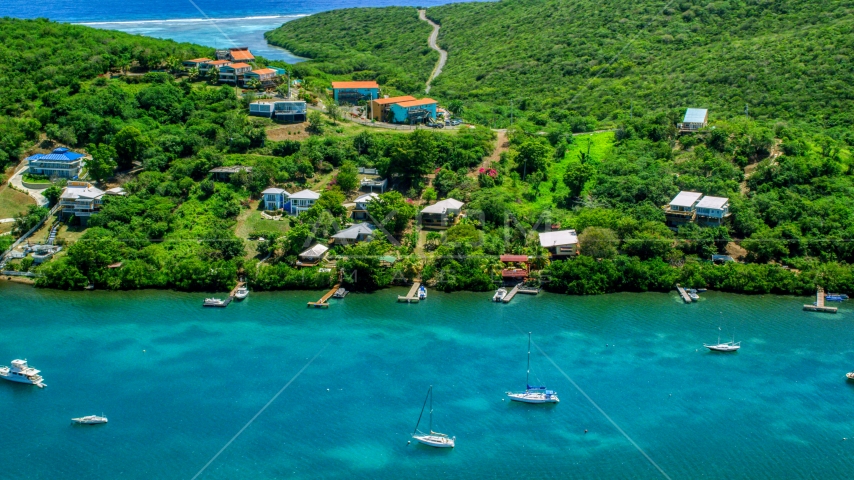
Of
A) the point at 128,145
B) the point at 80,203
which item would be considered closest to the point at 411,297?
the point at 80,203

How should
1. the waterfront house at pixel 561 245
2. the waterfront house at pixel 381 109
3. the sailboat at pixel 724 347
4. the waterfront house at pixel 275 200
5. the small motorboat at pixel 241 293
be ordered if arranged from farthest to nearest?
the waterfront house at pixel 381 109, the waterfront house at pixel 275 200, the waterfront house at pixel 561 245, the small motorboat at pixel 241 293, the sailboat at pixel 724 347

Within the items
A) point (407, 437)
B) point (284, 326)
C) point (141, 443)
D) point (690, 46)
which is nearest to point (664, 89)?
point (690, 46)

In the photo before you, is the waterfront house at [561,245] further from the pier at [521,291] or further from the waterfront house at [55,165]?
the waterfront house at [55,165]

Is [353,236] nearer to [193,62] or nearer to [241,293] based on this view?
[241,293]

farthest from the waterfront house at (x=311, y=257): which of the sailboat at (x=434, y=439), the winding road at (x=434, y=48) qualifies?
the winding road at (x=434, y=48)

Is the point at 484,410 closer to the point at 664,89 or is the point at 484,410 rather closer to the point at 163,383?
the point at 163,383
